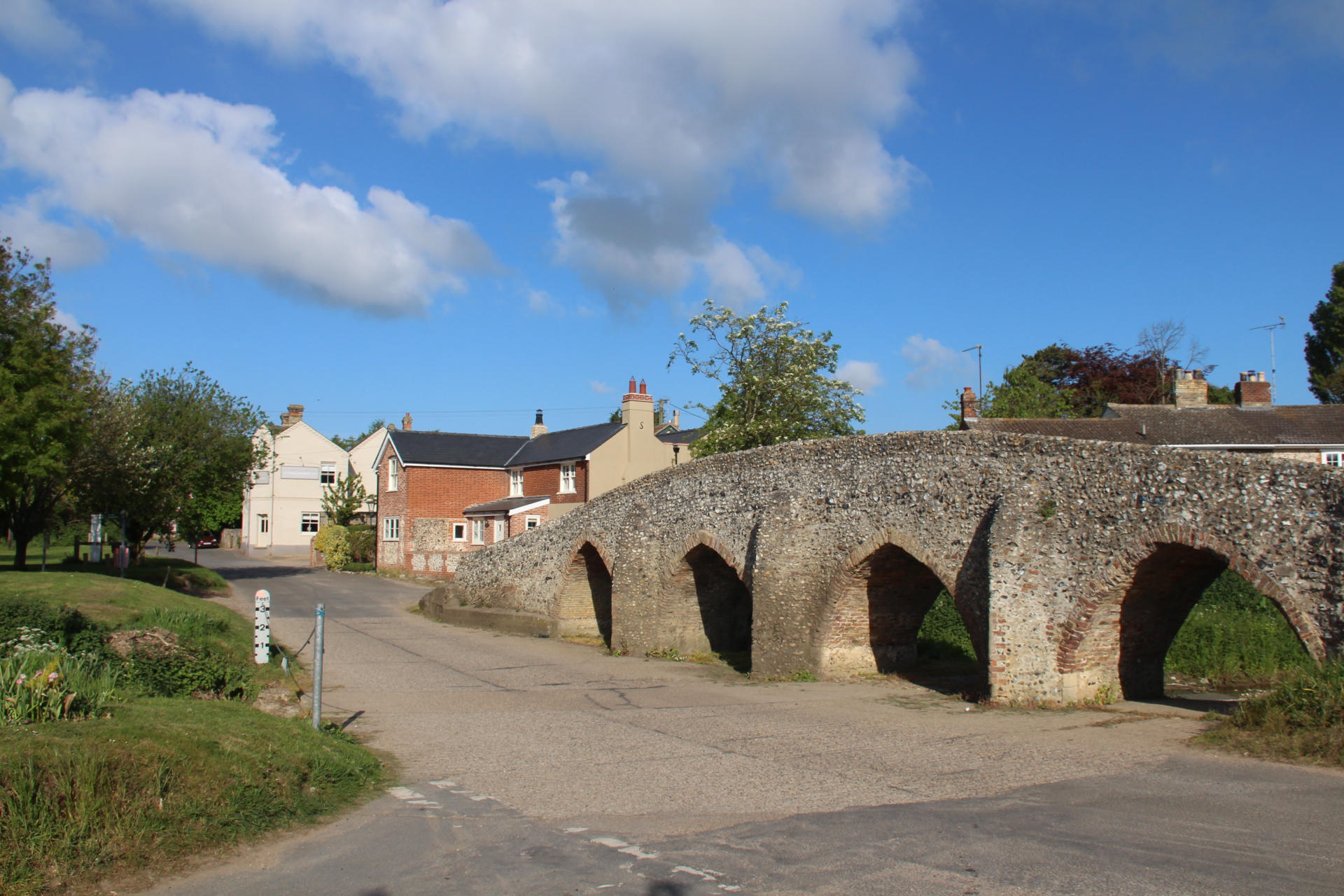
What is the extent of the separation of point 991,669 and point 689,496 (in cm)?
731

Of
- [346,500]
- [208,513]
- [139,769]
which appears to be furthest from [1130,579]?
[208,513]

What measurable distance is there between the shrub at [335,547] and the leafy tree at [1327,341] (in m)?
50.1

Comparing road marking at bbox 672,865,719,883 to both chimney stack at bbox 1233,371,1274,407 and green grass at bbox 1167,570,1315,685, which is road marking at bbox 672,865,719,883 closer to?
green grass at bbox 1167,570,1315,685

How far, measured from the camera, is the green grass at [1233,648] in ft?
54.7

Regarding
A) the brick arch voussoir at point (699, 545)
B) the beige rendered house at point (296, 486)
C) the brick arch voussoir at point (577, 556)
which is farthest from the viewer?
the beige rendered house at point (296, 486)

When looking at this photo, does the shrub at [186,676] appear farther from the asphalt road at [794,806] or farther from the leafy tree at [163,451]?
the leafy tree at [163,451]

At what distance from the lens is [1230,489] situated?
10.8m

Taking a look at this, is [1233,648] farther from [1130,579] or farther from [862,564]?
[862,564]

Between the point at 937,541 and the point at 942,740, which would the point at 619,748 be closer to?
the point at 942,740

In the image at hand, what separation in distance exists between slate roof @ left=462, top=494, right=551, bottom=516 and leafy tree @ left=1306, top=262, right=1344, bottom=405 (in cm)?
4183

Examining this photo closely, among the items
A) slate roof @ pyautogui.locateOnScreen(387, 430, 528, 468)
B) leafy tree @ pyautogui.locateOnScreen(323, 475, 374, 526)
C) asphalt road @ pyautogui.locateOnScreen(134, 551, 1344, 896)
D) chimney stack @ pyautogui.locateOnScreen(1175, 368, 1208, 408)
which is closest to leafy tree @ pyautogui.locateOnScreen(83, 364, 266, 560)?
slate roof @ pyautogui.locateOnScreen(387, 430, 528, 468)

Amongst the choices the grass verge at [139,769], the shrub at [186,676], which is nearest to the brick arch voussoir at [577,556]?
the shrub at [186,676]

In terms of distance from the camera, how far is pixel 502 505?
3662 cm

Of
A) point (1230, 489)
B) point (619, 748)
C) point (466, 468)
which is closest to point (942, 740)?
point (619, 748)
